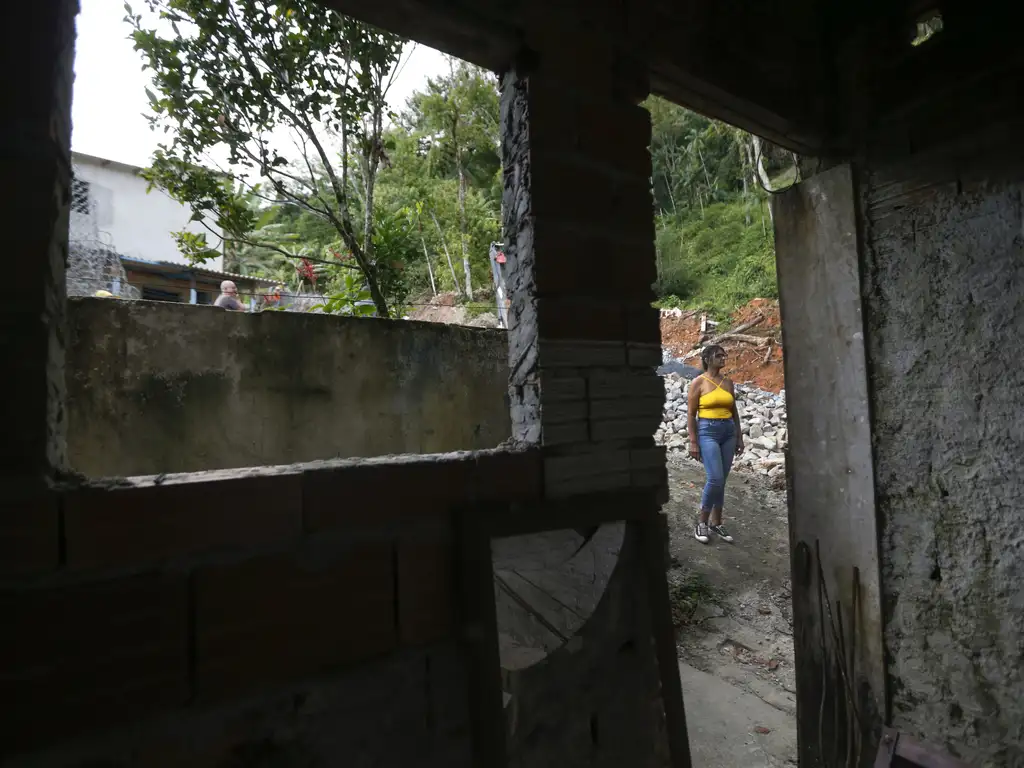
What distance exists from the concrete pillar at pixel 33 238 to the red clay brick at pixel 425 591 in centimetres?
68

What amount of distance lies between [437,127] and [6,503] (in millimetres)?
12421

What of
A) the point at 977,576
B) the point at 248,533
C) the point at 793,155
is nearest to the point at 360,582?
the point at 248,533

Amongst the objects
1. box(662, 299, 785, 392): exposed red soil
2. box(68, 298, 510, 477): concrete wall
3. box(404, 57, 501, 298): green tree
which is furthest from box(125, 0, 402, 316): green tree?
box(662, 299, 785, 392): exposed red soil

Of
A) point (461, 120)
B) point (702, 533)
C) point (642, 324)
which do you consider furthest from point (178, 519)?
point (461, 120)

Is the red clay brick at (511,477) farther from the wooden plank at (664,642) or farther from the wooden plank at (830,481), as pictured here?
the wooden plank at (830,481)

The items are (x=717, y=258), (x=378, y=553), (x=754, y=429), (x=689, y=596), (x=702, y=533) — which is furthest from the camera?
(x=717, y=258)

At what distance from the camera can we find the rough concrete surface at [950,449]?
1971 mm

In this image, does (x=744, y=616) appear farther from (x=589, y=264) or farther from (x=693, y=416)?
(x=589, y=264)

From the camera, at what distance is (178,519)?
102cm

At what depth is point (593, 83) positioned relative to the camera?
159cm

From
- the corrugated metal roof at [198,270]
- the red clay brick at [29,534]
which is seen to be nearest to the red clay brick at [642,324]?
the red clay brick at [29,534]

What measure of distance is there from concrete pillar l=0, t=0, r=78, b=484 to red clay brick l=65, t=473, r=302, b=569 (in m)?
0.11

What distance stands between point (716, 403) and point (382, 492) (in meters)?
4.22

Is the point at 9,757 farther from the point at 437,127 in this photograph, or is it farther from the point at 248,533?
the point at 437,127
